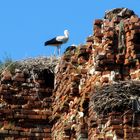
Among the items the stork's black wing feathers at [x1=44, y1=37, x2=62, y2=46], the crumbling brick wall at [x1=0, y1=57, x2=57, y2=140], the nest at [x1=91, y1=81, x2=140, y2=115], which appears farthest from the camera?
the stork's black wing feathers at [x1=44, y1=37, x2=62, y2=46]

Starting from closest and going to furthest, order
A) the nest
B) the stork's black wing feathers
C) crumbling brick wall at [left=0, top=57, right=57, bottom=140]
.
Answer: the nest, crumbling brick wall at [left=0, top=57, right=57, bottom=140], the stork's black wing feathers

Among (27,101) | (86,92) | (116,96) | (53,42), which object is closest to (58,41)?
(53,42)

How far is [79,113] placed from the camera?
1029 centimetres

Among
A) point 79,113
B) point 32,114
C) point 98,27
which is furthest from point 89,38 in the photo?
point 32,114

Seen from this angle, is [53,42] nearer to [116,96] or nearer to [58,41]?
[58,41]

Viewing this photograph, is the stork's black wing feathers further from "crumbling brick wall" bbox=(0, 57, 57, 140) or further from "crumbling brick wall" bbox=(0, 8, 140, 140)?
"crumbling brick wall" bbox=(0, 8, 140, 140)

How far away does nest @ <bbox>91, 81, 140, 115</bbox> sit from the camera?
9.14 meters

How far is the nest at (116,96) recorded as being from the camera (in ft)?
30.0

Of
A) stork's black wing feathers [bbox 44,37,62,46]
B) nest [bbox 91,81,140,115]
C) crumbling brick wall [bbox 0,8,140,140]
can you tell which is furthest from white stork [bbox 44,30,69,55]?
nest [bbox 91,81,140,115]

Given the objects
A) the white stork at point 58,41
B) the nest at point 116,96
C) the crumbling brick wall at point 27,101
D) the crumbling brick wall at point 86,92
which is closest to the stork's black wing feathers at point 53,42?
the white stork at point 58,41

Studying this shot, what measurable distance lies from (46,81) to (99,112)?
137 inches

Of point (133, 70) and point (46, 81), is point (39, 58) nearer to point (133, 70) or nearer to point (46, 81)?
point (46, 81)

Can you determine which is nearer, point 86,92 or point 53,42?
point 86,92

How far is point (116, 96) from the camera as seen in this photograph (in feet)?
30.2
